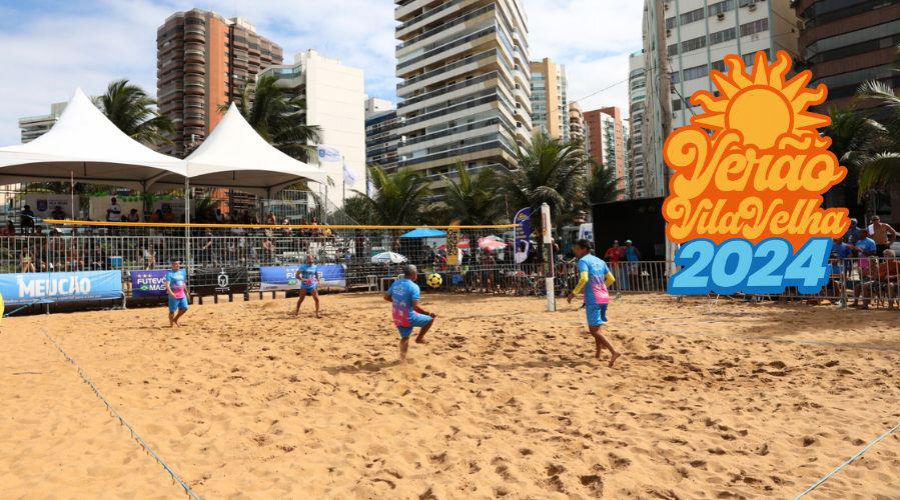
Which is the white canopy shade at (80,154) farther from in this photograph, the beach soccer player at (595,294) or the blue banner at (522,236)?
the beach soccer player at (595,294)

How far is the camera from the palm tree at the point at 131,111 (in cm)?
2378

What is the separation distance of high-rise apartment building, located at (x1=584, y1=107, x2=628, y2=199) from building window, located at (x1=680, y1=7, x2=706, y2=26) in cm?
6909

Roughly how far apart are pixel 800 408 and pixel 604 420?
1.87 meters

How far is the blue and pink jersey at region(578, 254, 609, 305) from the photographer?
6824mm

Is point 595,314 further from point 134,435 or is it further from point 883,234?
point 883,234

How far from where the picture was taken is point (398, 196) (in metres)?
29.1

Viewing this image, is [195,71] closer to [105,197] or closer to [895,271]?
[105,197]

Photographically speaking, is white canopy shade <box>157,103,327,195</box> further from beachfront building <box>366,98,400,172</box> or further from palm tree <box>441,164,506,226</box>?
beachfront building <box>366,98,400,172</box>

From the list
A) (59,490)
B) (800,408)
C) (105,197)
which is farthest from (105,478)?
(105,197)

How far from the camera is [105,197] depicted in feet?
61.3

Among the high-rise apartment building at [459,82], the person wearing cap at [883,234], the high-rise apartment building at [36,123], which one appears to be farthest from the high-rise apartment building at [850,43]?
the high-rise apartment building at [36,123]

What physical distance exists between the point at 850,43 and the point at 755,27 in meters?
9.09

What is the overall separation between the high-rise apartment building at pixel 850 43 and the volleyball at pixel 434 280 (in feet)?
108

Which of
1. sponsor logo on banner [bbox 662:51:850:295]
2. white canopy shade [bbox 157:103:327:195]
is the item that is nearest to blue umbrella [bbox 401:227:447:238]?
white canopy shade [bbox 157:103:327:195]
